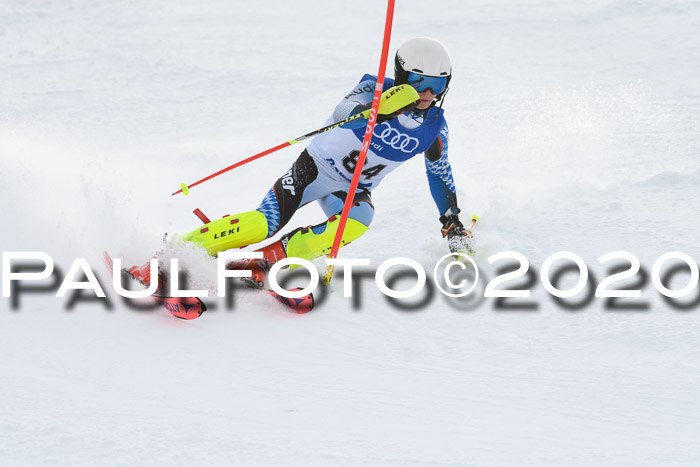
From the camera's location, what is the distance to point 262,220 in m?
4.11

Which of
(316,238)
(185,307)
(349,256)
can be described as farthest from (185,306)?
(349,256)

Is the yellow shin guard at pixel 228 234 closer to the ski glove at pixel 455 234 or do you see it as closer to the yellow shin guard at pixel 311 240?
the yellow shin guard at pixel 311 240

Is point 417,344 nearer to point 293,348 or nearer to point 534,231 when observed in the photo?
point 293,348

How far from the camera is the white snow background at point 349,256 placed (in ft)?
9.28

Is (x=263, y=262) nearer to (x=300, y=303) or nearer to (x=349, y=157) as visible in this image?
(x=300, y=303)

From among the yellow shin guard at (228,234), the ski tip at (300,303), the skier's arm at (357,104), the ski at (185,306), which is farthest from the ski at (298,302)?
the skier's arm at (357,104)

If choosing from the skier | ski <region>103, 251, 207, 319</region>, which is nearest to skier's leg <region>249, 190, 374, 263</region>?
the skier

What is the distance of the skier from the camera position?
4078 mm

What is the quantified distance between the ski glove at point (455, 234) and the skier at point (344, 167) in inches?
16.1

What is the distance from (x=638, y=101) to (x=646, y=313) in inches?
202

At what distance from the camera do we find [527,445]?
280 cm

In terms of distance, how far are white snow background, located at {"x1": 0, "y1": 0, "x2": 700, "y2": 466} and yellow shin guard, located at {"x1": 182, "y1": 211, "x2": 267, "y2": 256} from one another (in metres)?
0.17

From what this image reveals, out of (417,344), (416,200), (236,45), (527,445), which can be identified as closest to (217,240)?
(417,344)

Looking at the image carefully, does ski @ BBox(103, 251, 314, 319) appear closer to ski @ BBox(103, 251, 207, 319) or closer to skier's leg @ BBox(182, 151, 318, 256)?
ski @ BBox(103, 251, 207, 319)
